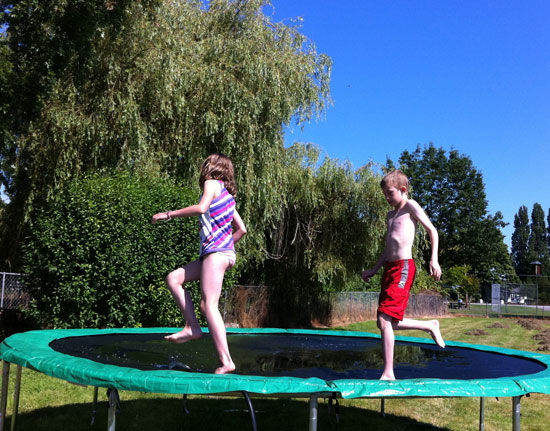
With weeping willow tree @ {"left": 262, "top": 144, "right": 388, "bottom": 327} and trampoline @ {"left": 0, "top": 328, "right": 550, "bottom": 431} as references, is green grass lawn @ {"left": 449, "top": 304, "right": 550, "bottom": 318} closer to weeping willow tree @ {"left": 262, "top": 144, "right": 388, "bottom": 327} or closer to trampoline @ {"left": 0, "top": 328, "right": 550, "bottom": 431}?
weeping willow tree @ {"left": 262, "top": 144, "right": 388, "bottom": 327}

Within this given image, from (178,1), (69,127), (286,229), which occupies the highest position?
(178,1)

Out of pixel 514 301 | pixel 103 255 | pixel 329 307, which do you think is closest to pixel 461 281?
pixel 514 301

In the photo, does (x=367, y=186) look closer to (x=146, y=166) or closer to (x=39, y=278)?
(x=146, y=166)

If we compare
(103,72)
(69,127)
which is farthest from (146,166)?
(103,72)

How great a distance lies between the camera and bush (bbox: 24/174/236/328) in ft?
20.8

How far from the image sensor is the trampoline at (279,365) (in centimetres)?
203

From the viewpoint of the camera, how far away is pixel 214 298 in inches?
98.7

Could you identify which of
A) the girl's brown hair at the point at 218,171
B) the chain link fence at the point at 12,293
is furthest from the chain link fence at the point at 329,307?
the girl's brown hair at the point at 218,171

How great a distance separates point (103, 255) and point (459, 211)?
31776mm

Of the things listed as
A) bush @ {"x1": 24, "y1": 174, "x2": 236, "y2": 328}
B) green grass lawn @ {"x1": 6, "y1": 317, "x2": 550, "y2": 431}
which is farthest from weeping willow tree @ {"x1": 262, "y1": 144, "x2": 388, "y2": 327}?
green grass lawn @ {"x1": 6, "y1": 317, "x2": 550, "y2": 431}

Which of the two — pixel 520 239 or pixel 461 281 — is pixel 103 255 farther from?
pixel 520 239

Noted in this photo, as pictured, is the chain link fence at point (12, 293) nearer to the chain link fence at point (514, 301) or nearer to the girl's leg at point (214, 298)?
the girl's leg at point (214, 298)

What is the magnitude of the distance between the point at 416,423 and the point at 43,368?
2.75m

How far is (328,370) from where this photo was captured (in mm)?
2896
